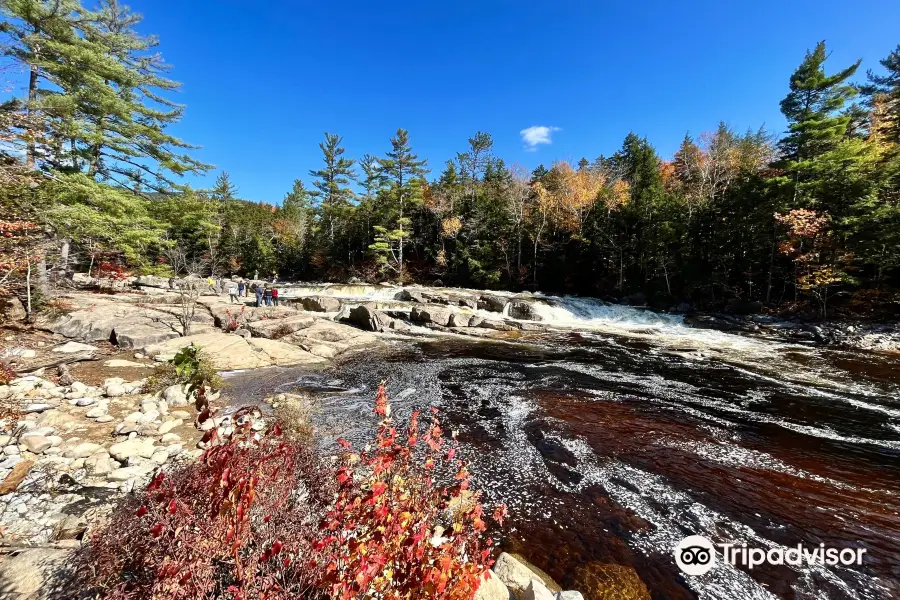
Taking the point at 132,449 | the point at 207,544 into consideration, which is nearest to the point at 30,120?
the point at 132,449

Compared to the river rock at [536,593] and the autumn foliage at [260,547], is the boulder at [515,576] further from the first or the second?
the autumn foliage at [260,547]

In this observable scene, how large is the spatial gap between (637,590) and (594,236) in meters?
32.4

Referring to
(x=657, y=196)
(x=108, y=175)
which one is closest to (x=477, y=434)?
(x=108, y=175)

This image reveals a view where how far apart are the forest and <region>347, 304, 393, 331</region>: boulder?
920 cm

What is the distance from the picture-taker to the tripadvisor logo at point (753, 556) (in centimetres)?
409

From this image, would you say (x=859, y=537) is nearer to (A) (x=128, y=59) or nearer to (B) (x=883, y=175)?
(B) (x=883, y=175)

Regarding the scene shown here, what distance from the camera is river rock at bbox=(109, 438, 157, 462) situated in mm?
5121

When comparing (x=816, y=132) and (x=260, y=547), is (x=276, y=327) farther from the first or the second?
(x=816, y=132)

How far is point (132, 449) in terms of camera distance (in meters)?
5.30

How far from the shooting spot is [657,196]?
28.8 m

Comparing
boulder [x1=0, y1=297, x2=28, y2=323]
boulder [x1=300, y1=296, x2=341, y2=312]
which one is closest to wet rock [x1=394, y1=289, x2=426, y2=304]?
boulder [x1=300, y1=296, x2=341, y2=312]

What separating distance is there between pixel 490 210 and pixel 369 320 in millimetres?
24609

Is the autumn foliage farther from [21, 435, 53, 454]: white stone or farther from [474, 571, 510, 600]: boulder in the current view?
[21, 435, 53, 454]: white stone

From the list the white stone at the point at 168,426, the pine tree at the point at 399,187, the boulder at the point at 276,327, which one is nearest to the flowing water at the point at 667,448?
the white stone at the point at 168,426
